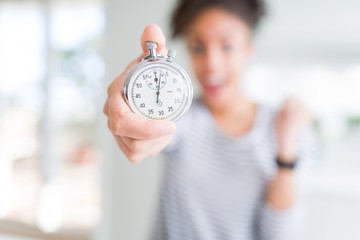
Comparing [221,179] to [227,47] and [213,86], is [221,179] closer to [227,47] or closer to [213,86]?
[213,86]

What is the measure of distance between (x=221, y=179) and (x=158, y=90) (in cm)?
58

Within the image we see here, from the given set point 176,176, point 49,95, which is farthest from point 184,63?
point 49,95

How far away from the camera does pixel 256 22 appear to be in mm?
803

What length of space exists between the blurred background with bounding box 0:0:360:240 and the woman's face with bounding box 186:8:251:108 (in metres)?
0.25

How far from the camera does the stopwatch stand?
1.00ft

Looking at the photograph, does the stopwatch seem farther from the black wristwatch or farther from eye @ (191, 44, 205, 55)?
the black wristwatch

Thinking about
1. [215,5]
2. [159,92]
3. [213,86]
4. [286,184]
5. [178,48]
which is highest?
[178,48]

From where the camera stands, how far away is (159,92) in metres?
0.31

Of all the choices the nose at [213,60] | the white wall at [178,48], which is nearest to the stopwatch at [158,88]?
the nose at [213,60]

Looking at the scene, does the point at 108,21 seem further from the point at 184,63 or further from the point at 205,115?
the point at 205,115

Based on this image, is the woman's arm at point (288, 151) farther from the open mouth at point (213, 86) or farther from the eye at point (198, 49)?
the eye at point (198, 49)

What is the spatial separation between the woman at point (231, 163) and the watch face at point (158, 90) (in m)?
0.41

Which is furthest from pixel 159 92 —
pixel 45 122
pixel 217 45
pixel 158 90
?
pixel 45 122

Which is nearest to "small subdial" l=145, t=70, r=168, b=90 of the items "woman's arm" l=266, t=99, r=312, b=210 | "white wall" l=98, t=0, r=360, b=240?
"woman's arm" l=266, t=99, r=312, b=210
